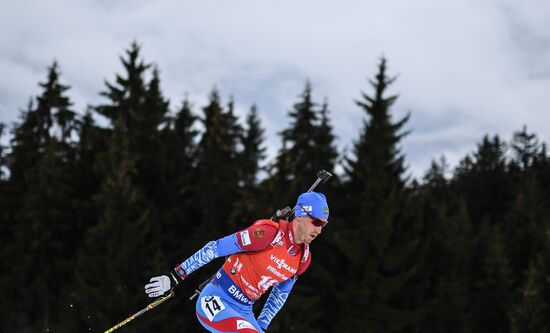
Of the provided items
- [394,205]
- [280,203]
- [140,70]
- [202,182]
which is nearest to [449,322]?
[394,205]

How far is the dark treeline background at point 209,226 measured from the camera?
97.6ft

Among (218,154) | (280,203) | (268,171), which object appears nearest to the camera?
(280,203)

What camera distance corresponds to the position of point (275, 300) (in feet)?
23.2

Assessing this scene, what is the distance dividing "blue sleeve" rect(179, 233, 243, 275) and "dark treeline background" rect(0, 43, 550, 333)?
21.6m

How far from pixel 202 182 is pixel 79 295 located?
38.2 feet

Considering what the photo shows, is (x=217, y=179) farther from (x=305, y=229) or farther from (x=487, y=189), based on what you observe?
(x=487, y=189)

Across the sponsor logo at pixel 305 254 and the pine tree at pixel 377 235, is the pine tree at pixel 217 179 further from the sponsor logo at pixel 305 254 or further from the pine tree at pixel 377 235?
the sponsor logo at pixel 305 254

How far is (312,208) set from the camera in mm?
6145

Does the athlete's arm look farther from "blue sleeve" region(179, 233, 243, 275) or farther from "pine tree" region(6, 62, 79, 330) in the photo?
"pine tree" region(6, 62, 79, 330)

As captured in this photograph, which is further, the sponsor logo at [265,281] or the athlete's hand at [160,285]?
the sponsor logo at [265,281]

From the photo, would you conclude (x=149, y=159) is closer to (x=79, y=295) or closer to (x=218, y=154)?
(x=218, y=154)

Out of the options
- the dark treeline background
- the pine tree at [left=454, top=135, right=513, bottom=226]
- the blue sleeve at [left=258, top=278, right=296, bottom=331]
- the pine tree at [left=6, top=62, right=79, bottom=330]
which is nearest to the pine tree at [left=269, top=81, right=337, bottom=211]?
the dark treeline background

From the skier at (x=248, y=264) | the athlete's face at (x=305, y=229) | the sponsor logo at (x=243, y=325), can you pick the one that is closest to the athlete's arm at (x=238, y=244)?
the skier at (x=248, y=264)

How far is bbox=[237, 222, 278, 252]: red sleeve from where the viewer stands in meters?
6.21
